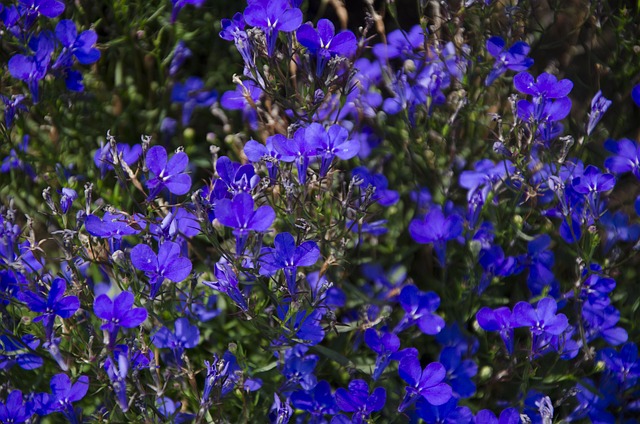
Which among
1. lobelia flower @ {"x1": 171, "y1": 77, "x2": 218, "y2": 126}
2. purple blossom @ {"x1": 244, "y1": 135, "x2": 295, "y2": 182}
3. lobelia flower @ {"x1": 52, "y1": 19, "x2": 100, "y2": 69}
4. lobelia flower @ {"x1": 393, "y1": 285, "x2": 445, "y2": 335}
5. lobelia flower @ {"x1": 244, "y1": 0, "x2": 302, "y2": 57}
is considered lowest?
lobelia flower @ {"x1": 393, "y1": 285, "x2": 445, "y2": 335}

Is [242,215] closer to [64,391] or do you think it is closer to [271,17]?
[271,17]

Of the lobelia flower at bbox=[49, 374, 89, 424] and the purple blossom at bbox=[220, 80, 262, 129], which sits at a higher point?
the purple blossom at bbox=[220, 80, 262, 129]

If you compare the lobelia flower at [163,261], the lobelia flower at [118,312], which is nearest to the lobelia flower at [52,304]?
the lobelia flower at [118,312]

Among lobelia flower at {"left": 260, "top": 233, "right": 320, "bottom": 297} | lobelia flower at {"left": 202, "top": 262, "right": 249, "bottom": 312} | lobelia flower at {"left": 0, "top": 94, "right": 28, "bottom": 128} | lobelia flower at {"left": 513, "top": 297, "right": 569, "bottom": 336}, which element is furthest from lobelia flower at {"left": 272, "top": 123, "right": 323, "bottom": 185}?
lobelia flower at {"left": 0, "top": 94, "right": 28, "bottom": 128}

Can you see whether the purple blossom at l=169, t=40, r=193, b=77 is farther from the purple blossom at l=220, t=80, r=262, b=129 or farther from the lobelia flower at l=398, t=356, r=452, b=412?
the lobelia flower at l=398, t=356, r=452, b=412

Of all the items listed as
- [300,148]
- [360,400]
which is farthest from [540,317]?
[300,148]

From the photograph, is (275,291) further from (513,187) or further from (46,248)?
(46,248)
